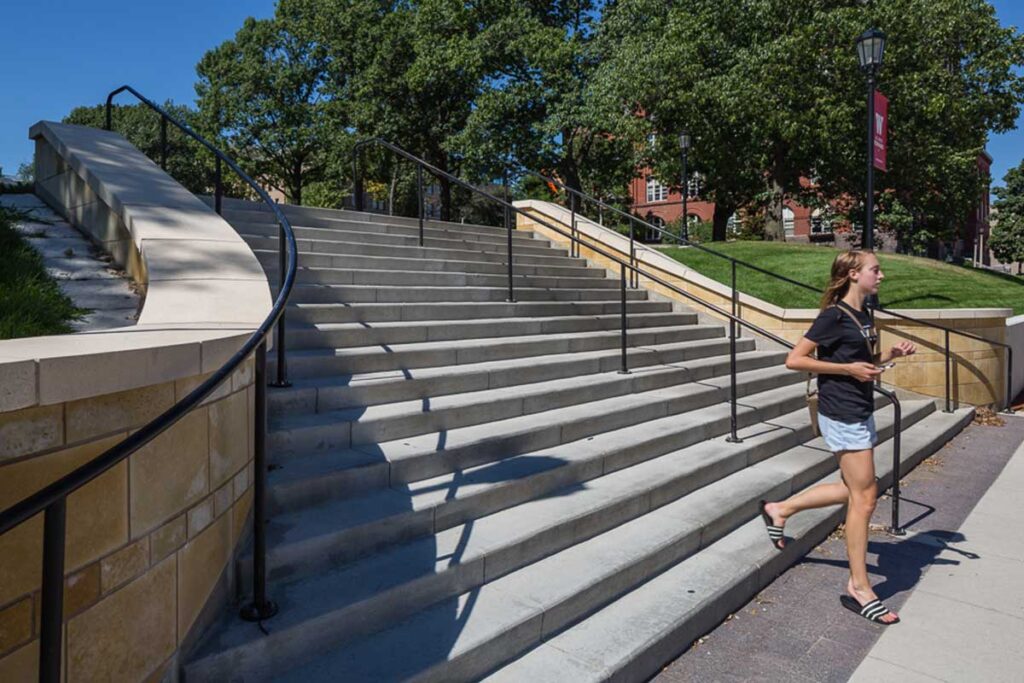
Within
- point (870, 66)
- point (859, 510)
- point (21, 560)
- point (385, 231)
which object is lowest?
point (859, 510)

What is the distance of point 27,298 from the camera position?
3.88m

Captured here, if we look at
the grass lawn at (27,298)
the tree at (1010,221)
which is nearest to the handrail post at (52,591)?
the grass lawn at (27,298)

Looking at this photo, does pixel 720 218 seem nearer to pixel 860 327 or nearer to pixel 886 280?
pixel 886 280

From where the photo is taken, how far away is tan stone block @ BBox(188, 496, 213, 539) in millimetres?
2521

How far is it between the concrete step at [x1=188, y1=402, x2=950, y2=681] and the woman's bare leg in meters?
0.68

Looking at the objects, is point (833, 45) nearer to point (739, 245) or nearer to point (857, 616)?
point (739, 245)

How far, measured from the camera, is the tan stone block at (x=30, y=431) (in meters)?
1.79

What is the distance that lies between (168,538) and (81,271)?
351 cm

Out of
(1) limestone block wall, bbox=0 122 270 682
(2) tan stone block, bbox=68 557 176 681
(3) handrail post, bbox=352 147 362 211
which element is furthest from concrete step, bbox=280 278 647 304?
(3) handrail post, bbox=352 147 362 211

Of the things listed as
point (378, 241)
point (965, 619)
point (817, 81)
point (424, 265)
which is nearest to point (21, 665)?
point (965, 619)

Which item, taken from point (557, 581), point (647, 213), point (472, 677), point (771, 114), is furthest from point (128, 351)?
point (647, 213)

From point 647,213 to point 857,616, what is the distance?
51.0 metres

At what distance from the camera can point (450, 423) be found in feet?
16.0

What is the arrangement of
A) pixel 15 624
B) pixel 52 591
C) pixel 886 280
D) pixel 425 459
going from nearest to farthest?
pixel 52 591
pixel 15 624
pixel 425 459
pixel 886 280
